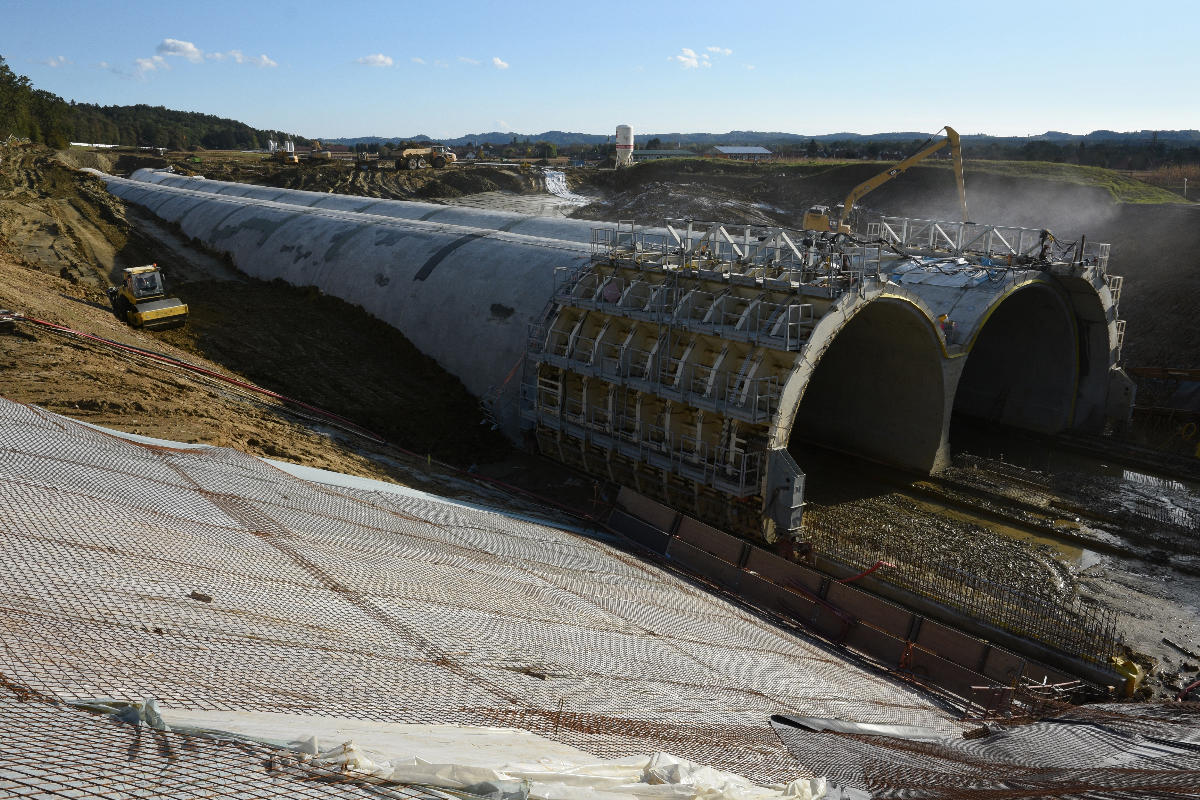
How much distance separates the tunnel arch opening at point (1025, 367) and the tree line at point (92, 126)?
87.4 meters

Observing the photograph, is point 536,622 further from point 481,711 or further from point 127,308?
point 127,308

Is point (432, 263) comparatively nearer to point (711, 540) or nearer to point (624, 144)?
point (711, 540)

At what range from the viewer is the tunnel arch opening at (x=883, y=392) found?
20641 millimetres

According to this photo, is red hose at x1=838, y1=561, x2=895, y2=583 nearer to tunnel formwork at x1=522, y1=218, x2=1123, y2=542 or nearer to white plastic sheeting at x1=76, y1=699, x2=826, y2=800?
tunnel formwork at x1=522, y1=218, x2=1123, y2=542

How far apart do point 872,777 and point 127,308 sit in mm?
25196

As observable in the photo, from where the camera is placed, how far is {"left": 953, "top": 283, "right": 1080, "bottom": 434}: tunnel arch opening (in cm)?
2495

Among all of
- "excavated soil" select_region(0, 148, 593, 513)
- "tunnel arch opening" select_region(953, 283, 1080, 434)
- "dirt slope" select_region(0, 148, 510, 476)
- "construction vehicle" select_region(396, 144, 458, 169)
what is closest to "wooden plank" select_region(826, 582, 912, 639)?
"excavated soil" select_region(0, 148, 593, 513)

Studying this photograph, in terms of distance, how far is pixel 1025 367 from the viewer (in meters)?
26.1

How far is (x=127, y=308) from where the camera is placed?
2502 cm

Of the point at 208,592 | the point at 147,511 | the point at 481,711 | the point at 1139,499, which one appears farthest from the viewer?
the point at 1139,499

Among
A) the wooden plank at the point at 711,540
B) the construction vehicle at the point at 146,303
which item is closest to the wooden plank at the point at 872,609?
the wooden plank at the point at 711,540

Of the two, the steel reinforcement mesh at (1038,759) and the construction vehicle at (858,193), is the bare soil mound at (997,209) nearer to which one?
the construction vehicle at (858,193)

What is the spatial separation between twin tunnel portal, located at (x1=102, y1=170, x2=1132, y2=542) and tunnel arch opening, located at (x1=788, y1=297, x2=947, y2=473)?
47 mm

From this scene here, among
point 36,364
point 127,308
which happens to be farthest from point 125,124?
point 36,364
